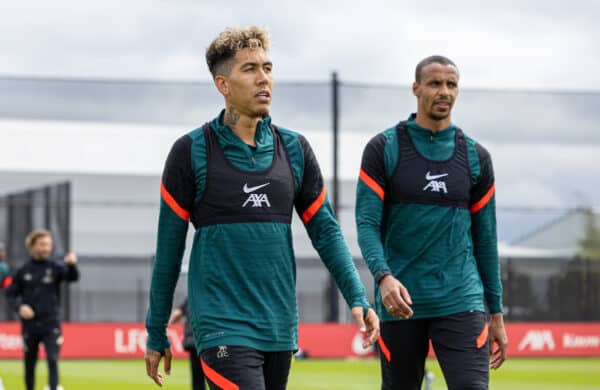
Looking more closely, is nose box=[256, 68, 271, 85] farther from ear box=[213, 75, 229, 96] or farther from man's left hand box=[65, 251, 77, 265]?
man's left hand box=[65, 251, 77, 265]

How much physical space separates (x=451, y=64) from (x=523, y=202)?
20.9 metres

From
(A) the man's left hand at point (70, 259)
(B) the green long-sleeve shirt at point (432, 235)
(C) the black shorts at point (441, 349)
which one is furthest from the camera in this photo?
(A) the man's left hand at point (70, 259)

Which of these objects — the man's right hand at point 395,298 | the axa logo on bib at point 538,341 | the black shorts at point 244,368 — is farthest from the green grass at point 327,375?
the black shorts at point 244,368

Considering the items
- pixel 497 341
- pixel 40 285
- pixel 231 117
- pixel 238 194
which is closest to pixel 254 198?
pixel 238 194

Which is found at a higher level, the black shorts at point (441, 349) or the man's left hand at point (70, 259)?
the man's left hand at point (70, 259)

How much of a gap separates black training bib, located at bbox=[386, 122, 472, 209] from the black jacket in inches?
303

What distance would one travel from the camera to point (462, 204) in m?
6.45

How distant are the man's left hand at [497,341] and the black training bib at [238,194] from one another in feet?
6.13

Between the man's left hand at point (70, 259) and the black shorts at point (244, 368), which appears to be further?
the man's left hand at point (70, 259)

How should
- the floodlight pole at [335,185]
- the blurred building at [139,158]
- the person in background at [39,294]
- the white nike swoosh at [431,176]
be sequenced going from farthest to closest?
the blurred building at [139,158], the floodlight pole at [335,185], the person in background at [39,294], the white nike swoosh at [431,176]

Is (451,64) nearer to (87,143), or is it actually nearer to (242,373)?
(242,373)

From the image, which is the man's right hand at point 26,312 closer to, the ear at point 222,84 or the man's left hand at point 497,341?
the man's left hand at point 497,341

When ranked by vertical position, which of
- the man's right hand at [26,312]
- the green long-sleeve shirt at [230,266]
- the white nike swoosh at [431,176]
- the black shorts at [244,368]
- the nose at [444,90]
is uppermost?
the nose at [444,90]

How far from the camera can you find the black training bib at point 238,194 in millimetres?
5004
